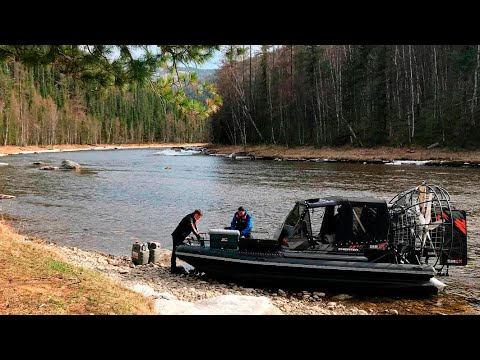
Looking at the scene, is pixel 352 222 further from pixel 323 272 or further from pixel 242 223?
pixel 242 223

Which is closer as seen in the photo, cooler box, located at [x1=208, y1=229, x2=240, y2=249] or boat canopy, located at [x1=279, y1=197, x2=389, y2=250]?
boat canopy, located at [x1=279, y1=197, x2=389, y2=250]

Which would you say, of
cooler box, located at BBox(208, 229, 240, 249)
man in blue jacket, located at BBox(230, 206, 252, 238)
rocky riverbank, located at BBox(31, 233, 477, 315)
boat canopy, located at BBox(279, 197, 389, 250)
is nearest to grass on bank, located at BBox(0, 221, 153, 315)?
rocky riverbank, located at BBox(31, 233, 477, 315)

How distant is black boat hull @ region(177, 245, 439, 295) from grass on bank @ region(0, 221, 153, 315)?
4.34 metres

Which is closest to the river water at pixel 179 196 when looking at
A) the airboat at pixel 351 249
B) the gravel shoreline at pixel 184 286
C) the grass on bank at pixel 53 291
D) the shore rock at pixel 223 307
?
the airboat at pixel 351 249

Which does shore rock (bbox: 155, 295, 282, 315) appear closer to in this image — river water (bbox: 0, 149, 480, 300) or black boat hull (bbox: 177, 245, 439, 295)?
black boat hull (bbox: 177, 245, 439, 295)

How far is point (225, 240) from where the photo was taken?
1286 centimetres

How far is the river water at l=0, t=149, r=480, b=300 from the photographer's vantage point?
1777 centimetres

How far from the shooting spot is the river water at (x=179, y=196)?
699 inches

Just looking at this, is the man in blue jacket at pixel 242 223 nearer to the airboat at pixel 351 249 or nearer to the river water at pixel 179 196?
the airboat at pixel 351 249
